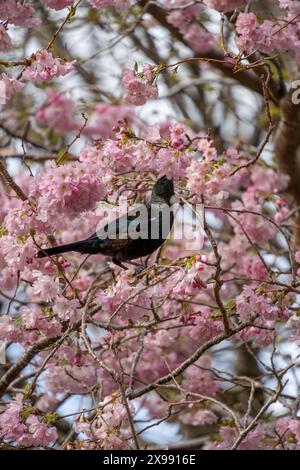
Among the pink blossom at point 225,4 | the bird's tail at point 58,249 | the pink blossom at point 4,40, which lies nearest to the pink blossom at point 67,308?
the bird's tail at point 58,249

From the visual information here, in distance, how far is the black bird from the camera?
3699 millimetres

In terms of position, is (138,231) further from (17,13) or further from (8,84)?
(17,13)

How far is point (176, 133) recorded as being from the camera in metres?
3.89

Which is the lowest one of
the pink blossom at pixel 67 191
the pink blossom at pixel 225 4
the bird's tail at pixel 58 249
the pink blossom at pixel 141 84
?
the bird's tail at pixel 58 249

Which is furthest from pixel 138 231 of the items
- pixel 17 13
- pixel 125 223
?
pixel 17 13

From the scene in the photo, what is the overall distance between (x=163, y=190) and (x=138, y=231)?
0.24 meters

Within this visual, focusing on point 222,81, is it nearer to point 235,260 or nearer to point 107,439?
point 235,260

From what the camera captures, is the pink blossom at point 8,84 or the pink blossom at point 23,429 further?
the pink blossom at point 8,84

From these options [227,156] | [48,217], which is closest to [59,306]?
[48,217]

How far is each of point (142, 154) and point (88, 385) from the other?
1.26m

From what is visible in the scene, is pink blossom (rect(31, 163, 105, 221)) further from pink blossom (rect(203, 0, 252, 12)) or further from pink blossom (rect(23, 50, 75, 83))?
pink blossom (rect(203, 0, 252, 12))

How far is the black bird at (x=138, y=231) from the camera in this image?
3.70 m

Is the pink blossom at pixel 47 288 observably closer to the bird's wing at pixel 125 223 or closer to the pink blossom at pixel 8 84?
the bird's wing at pixel 125 223

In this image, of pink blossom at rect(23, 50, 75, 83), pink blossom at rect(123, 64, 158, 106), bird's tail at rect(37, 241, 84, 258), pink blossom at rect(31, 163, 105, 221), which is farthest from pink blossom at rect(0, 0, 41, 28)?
bird's tail at rect(37, 241, 84, 258)
